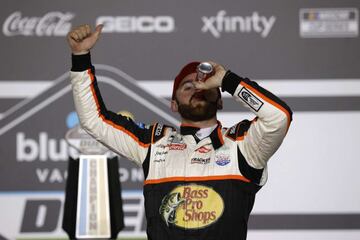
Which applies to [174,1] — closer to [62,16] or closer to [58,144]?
[62,16]

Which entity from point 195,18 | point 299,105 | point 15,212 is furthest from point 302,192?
point 15,212

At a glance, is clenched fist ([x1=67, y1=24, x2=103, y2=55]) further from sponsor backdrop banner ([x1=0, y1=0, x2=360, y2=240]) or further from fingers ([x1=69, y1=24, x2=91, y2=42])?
sponsor backdrop banner ([x1=0, y1=0, x2=360, y2=240])

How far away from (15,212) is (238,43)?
1.09m

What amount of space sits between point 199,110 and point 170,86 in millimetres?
1166

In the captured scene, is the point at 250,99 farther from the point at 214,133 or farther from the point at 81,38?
the point at 81,38

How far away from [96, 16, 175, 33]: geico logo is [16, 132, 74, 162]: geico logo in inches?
18.8

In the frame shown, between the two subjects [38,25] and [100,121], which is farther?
[38,25]

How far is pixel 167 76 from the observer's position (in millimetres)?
3105

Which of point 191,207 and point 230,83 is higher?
point 230,83

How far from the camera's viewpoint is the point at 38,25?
3096mm

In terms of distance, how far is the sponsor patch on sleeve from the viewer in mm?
1804

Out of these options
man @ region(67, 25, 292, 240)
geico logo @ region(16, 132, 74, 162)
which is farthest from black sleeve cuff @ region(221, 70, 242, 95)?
geico logo @ region(16, 132, 74, 162)

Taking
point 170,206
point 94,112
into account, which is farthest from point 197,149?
point 94,112

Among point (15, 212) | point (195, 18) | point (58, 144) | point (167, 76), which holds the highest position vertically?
point (195, 18)
